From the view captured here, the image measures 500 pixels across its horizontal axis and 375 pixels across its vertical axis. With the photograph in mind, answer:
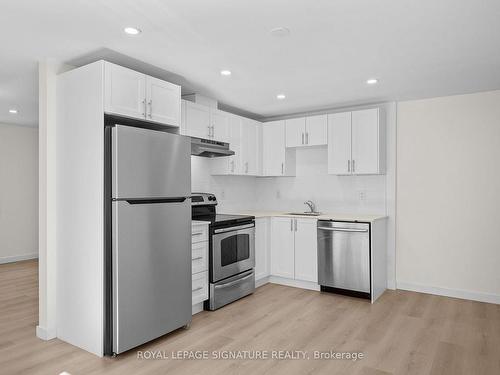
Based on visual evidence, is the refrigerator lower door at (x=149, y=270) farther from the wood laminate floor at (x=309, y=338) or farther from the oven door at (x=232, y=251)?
the oven door at (x=232, y=251)

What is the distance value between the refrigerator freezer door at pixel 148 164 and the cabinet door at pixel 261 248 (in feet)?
5.31

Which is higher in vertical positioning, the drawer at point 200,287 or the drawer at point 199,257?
the drawer at point 199,257

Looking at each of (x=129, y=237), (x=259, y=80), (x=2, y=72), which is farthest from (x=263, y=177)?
(x=2, y=72)

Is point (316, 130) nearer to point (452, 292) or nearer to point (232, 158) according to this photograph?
point (232, 158)

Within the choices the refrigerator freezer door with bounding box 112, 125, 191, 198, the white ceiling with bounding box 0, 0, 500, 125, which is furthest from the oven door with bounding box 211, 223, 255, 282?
the white ceiling with bounding box 0, 0, 500, 125

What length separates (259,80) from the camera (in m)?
3.66

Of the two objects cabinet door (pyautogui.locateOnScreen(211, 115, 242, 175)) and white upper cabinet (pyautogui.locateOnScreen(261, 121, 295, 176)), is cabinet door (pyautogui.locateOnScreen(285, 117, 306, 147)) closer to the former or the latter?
white upper cabinet (pyautogui.locateOnScreen(261, 121, 295, 176))

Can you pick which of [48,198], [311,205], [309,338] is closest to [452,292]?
[311,205]

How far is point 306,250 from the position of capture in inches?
177

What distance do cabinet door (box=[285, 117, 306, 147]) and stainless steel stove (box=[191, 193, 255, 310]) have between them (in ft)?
4.33

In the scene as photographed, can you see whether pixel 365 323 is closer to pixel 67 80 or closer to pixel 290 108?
pixel 290 108

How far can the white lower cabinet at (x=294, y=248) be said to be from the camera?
4.45 m

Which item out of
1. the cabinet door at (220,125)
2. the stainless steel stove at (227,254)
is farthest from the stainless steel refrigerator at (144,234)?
the cabinet door at (220,125)

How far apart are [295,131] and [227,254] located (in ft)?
6.81
